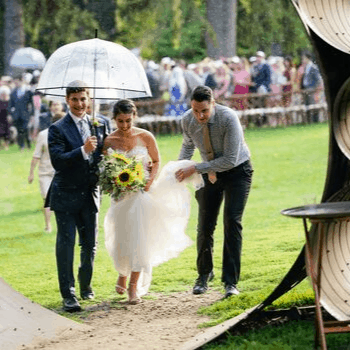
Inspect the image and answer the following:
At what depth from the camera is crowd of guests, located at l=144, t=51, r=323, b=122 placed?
30469mm

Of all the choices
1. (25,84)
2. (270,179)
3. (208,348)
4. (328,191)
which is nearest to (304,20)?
(328,191)

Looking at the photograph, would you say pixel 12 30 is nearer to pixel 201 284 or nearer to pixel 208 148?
pixel 201 284

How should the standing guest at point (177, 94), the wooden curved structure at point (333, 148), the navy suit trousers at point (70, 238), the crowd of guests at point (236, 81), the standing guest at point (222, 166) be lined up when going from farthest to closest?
the crowd of guests at point (236, 81)
the standing guest at point (177, 94)
the navy suit trousers at point (70, 238)
the standing guest at point (222, 166)
the wooden curved structure at point (333, 148)

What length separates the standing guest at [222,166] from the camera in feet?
34.9

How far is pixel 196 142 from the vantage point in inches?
431

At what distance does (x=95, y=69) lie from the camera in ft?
37.1

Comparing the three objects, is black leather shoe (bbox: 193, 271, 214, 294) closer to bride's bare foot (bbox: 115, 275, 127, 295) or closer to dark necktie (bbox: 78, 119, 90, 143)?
bride's bare foot (bbox: 115, 275, 127, 295)

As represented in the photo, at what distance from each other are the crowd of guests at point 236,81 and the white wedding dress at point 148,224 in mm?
19127

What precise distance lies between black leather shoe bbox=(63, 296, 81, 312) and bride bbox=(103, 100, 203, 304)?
0.48 m

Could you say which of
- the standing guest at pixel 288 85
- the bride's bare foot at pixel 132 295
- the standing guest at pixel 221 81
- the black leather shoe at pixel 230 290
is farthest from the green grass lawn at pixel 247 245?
the standing guest at pixel 288 85

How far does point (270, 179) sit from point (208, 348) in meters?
12.9

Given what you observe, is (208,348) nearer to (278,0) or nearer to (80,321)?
(80,321)

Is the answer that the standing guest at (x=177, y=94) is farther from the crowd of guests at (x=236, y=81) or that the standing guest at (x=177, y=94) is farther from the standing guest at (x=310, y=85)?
the standing guest at (x=310, y=85)

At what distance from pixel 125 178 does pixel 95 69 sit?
3.64 feet
